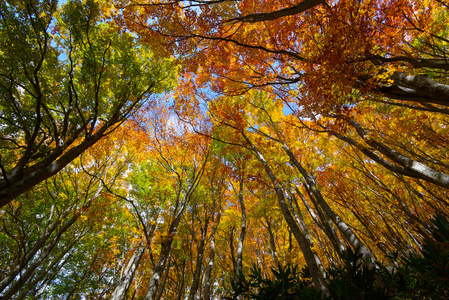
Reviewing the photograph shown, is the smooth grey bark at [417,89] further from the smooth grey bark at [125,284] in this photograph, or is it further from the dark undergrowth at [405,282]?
the smooth grey bark at [125,284]

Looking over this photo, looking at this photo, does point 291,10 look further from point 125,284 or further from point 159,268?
point 125,284

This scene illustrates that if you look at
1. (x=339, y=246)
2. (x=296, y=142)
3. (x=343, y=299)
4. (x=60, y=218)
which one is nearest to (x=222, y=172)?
(x=296, y=142)

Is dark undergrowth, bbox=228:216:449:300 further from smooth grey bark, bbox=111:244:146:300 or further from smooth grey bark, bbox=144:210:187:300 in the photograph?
smooth grey bark, bbox=111:244:146:300

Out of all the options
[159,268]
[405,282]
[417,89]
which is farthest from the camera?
[159,268]

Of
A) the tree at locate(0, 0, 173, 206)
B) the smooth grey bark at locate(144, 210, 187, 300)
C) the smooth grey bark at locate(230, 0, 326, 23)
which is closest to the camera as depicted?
the smooth grey bark at locate(230, 0, 326, 23)

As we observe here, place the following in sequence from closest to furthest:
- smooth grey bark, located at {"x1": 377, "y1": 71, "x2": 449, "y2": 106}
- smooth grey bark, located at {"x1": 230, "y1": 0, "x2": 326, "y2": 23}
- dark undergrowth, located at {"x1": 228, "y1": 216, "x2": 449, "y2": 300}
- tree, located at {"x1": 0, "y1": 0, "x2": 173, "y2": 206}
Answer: dark undergrowth, located at {"x1": 228, "y1": 216, "x2": 449, "y2": 300} → smooth grey bark, located at {"x1": 230, "y1": 0, "x2": 326, "y2": 23} → smooth grey bark, located at {"x1": 377, "y1": 71, "x2": 449, "y2": 106} → tree, located at {"x1": 0, "y1": 0, "x2": 173, "y2": 206}

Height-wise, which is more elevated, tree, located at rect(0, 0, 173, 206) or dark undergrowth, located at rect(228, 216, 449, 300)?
tree, located at rect(0, 0, 173, 206)

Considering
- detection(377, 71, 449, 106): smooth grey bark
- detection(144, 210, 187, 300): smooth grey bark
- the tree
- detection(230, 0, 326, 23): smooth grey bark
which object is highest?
the tree

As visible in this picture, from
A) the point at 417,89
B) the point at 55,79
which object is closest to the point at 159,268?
the point at 55,79

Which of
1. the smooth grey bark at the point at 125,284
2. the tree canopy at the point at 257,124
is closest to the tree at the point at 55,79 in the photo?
the tree canopy at the point at 257,124

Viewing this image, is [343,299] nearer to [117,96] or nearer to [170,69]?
[117,96]

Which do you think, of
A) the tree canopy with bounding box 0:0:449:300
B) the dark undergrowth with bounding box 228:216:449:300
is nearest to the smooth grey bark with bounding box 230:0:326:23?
the tree canopy with bounding box 0:0:449:300

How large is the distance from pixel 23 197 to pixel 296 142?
41.4 feet

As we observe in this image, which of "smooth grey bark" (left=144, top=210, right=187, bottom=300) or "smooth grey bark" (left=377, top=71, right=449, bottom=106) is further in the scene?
"smooth grey bark" (left=144, top=210, right=187, bottom=300)
